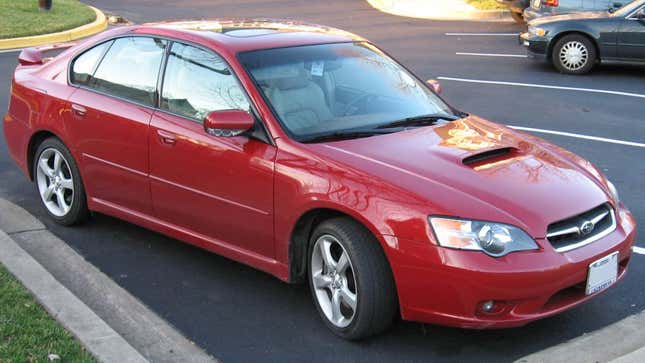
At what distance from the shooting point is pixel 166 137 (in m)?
5.36

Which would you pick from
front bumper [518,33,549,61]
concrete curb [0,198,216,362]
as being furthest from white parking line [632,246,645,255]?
front bumper [518,33,549,61]

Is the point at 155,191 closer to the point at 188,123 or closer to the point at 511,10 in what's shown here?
the point at 188,123

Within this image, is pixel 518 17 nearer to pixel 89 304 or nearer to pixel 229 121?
pixel 229 121

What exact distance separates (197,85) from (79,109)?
1132 millimetres

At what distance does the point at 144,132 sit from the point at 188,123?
395 millimetres

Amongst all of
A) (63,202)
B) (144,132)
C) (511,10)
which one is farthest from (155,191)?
(511,10)

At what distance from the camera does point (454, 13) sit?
21.2 m

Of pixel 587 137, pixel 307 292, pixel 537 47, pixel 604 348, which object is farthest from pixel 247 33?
pixel 537 47

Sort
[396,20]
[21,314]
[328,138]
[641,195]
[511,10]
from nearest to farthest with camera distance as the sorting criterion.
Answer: [21,314]
[328,138]
[641,195]
[511,10]
[396,20]

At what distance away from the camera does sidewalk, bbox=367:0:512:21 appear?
2095 cm

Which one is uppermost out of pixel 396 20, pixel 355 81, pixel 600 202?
pixel 355 81

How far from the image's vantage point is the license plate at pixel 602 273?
435cm

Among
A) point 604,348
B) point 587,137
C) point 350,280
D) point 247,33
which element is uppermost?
point 247,33

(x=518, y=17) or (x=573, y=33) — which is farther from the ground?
(x=573, y=33)
